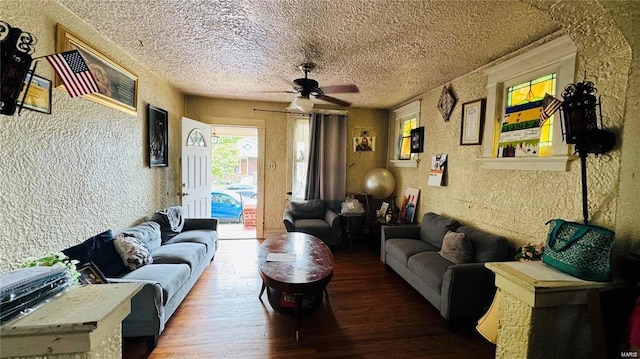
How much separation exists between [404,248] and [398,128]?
2477mm

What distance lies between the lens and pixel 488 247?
242 centimetres

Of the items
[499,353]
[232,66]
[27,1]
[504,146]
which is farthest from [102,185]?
[504,146]

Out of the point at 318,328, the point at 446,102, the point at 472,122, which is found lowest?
the point at 318,328

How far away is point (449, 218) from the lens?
320 centimetres

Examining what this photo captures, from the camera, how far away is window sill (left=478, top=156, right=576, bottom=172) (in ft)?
6.49

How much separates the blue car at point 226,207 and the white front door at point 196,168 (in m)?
1.58

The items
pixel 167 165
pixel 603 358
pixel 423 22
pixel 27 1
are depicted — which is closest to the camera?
pixel 603 358

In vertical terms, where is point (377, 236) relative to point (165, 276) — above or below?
below

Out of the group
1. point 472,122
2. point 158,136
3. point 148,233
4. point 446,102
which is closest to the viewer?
point 148,233

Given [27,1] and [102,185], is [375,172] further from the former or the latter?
[27,1]

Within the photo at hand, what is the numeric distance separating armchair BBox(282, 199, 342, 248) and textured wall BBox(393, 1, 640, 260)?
54.0 inches

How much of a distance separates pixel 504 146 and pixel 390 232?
1638mm

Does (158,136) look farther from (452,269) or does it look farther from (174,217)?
(452,269)

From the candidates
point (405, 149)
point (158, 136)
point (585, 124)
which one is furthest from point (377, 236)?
point (158, 136)
